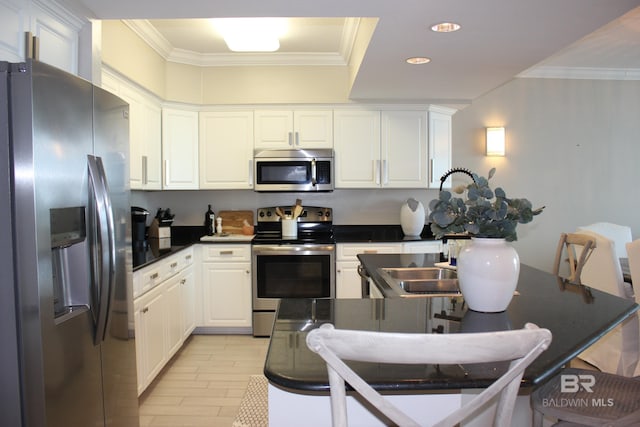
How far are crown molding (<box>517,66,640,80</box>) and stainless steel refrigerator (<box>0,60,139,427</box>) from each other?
4.40 meters

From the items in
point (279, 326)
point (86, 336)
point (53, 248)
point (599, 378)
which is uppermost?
point (53, 248)

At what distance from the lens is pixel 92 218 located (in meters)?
1.69

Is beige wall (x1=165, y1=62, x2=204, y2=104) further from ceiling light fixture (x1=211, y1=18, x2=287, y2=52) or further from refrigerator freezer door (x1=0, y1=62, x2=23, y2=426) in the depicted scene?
refrigerator freezer door (x1=0, y1=62, x2=23, y2=426)

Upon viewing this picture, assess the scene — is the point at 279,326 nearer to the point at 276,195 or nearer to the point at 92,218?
the point at 92,218

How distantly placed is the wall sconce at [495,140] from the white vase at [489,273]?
338 cm

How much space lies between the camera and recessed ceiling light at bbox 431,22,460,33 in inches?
89.0

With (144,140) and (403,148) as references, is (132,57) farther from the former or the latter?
(403,148)

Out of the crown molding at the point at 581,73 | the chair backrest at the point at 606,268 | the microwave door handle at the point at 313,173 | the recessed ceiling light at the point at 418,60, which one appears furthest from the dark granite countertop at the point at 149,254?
the crown molding at the point at 581,73

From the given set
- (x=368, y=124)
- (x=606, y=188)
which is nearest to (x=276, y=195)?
(x=368, y=124)

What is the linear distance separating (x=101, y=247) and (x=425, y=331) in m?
1.26

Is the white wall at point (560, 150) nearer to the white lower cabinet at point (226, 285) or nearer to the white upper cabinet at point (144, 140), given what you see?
the white lower cabinet at point (226, 285)

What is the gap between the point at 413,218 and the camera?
4.23 meters

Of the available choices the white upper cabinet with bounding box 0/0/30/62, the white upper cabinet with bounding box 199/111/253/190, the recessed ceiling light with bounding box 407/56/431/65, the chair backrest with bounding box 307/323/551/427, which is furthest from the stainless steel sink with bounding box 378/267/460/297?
the white upper cabinet with bounding box 199/111/253/190

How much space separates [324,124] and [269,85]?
64 cm
